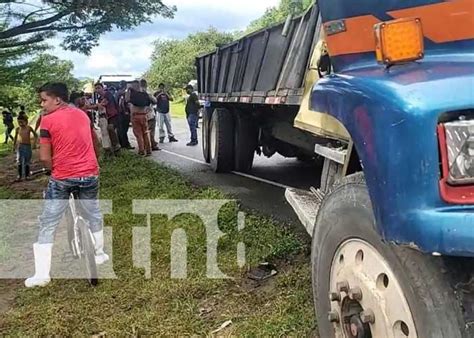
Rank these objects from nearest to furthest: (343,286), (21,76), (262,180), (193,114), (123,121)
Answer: (343,286) < (262,180) < (123,121) < (193,114) < (21,76)

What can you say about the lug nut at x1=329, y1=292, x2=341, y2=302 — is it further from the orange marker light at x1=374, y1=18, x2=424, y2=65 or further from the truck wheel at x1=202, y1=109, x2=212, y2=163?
the truck wheel at x1=202, y1=109, x2=212, y2=163

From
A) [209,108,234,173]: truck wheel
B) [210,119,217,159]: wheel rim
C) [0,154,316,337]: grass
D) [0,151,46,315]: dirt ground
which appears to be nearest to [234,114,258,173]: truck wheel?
[209,108,234,173]: truck wheel

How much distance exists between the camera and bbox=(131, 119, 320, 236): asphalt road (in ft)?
23.7

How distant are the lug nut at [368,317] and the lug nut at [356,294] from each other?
7 cm

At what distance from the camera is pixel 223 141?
32.6 feet

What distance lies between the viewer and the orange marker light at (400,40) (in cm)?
212

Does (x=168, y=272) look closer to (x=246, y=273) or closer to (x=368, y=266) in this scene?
(x=246, y=273)

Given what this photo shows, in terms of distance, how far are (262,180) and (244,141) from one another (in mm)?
837

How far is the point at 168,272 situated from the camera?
16.2 feet

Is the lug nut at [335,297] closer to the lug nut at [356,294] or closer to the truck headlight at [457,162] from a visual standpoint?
the lug nut at [356,294]

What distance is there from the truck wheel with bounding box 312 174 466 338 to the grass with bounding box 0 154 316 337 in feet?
3.78

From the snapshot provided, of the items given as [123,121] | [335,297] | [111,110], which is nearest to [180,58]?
[123,121]

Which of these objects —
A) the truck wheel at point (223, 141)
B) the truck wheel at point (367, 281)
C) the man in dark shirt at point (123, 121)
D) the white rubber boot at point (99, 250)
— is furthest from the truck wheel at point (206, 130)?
the truck wheel at point (367, 281)

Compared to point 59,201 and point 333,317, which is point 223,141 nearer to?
point 59,201
